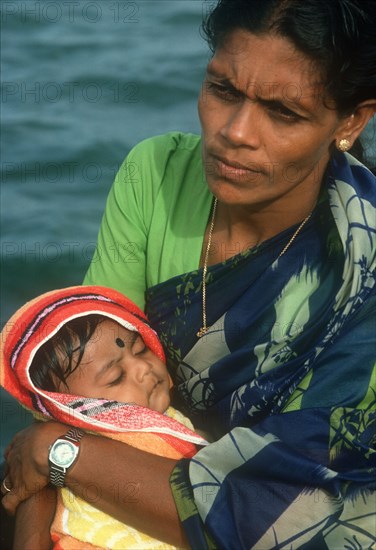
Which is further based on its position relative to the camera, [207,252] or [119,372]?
[207,252]

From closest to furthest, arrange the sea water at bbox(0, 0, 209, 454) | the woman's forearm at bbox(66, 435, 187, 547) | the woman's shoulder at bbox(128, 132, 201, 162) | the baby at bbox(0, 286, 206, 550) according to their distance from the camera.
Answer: the woman's forearm at bbox(66, 435, 187, 547) → the baby at bbox(0, 286, 206, 550) → the woman's shoulder at bbox(128, 132, 201, 162) → the sea water at bbox(0, 0, 209, 454)

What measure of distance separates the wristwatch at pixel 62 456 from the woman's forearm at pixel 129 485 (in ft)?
0.05

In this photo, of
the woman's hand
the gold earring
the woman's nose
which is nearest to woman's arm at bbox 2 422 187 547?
the woman's hand

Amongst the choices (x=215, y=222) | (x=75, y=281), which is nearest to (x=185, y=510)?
(x=215, y=222)

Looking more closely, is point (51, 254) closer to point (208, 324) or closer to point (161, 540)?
point (208, 324)

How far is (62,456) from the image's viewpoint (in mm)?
2412

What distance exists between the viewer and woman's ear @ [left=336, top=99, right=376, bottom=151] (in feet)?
8.02

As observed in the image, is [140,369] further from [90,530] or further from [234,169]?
[234,169]

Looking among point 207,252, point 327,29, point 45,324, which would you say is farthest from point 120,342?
point 327,29

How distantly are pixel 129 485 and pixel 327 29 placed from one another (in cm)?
116

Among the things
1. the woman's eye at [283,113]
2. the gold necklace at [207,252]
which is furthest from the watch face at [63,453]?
the woman's eye at [283,113]

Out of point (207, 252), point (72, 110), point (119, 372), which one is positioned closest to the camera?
point (119, 372)

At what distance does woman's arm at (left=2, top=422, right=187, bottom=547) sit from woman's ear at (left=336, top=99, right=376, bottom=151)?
91 cm

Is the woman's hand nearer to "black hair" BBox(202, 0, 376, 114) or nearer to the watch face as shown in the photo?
the watch face
